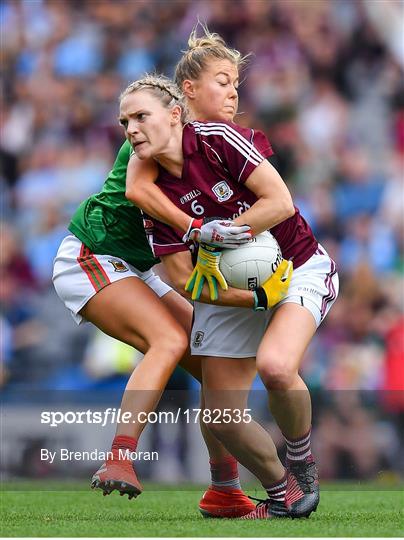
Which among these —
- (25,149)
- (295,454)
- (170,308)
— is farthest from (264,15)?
(295,454)

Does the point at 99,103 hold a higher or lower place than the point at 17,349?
higher

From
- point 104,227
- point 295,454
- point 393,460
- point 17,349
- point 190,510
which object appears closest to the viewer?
point 295,454

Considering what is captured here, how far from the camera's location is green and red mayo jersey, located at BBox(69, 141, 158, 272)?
205 inches

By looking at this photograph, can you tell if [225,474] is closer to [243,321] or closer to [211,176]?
[243,321]

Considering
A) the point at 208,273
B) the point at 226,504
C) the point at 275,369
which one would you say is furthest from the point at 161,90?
the point at 226,504

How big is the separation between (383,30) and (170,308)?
6.47 meters

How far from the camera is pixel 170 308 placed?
17.8 ft

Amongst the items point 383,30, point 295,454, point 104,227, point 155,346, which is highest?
point 383,30

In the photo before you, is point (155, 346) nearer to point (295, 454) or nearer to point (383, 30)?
point (295, 454)

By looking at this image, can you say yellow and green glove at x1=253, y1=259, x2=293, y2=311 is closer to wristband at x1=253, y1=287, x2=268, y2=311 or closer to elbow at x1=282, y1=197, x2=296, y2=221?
wristband at x1=253, y1=287, x2=268, y2=311

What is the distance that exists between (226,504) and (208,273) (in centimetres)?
116

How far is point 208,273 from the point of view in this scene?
477cm

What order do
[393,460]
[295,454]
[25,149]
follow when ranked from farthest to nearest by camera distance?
[25,149], [393,460], [295,454]

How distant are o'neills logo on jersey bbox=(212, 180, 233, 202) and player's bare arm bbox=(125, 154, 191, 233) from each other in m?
0.17
